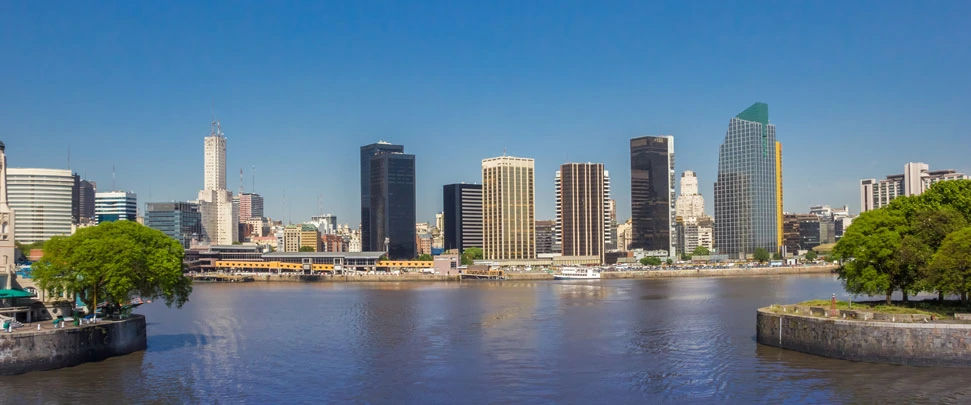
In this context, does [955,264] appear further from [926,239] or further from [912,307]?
[926,239]

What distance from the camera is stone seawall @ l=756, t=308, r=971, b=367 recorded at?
165ft

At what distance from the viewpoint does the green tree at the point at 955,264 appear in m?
55.5

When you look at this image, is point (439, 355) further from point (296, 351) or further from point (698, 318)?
point (698, 318)

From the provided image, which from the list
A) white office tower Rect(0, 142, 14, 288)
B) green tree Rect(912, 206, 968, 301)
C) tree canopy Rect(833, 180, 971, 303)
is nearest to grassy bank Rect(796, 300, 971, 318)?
tree canopy Rect(833, 180, 971, 303)

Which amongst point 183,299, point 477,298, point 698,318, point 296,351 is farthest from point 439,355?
point 477,298

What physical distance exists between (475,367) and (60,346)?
2470 cm

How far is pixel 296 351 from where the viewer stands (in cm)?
6438

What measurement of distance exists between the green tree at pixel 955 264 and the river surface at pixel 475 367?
8273 mm

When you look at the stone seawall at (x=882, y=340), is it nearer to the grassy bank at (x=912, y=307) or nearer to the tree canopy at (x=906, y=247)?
the grassy bank at (x=912, y=307)

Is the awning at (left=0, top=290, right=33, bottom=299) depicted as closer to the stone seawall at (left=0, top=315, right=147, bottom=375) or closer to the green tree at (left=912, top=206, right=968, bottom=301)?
the stone seawall at (left=0, top=315, right=147, bottom=375)

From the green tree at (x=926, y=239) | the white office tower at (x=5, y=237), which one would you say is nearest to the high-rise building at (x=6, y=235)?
the white office tower at (x=5, y=237)

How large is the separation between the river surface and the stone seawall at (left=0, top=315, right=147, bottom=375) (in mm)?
791

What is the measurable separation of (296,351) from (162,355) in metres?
9.15

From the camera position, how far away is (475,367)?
183 feet
